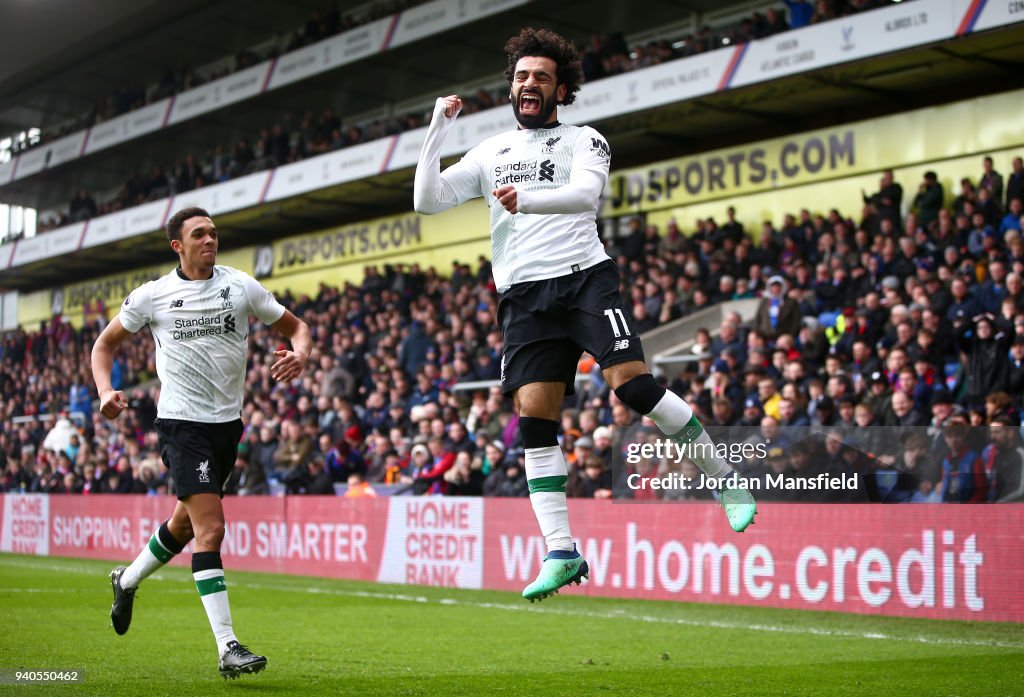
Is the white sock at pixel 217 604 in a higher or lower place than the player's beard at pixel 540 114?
→ lower

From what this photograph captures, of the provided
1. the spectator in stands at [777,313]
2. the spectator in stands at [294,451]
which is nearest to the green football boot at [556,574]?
the spectator in stands at [777,313]

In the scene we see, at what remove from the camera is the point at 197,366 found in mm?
6977

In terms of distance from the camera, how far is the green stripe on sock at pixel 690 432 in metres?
5.73

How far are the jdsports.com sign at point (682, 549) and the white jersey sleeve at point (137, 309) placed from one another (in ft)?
20.6

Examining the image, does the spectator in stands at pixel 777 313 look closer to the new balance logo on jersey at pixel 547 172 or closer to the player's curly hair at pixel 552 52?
the player's curly hair at pixel 552 52

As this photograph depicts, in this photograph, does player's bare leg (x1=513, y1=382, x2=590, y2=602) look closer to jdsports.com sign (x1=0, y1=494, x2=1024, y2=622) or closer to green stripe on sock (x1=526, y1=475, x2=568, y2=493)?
green stripe on sock (x1=526, y1=475, x2=568, y2=493)

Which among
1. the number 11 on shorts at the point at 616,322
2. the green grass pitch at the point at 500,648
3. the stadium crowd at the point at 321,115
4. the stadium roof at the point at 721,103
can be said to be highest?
the stadium crowd at the point at 321,115

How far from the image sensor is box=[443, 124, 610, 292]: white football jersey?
5621 millimetres

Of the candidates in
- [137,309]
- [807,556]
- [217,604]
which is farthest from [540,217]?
[807,556]

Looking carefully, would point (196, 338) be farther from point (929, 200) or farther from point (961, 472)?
point (929, 200)

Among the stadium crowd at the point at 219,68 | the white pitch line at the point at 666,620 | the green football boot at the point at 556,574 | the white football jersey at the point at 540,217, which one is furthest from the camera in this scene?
the stadium crowd at the point at 219,68

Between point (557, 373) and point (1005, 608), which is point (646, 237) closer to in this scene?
point (1005, 608)

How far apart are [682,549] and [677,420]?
260 inches

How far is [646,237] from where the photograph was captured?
1975 centimetres
